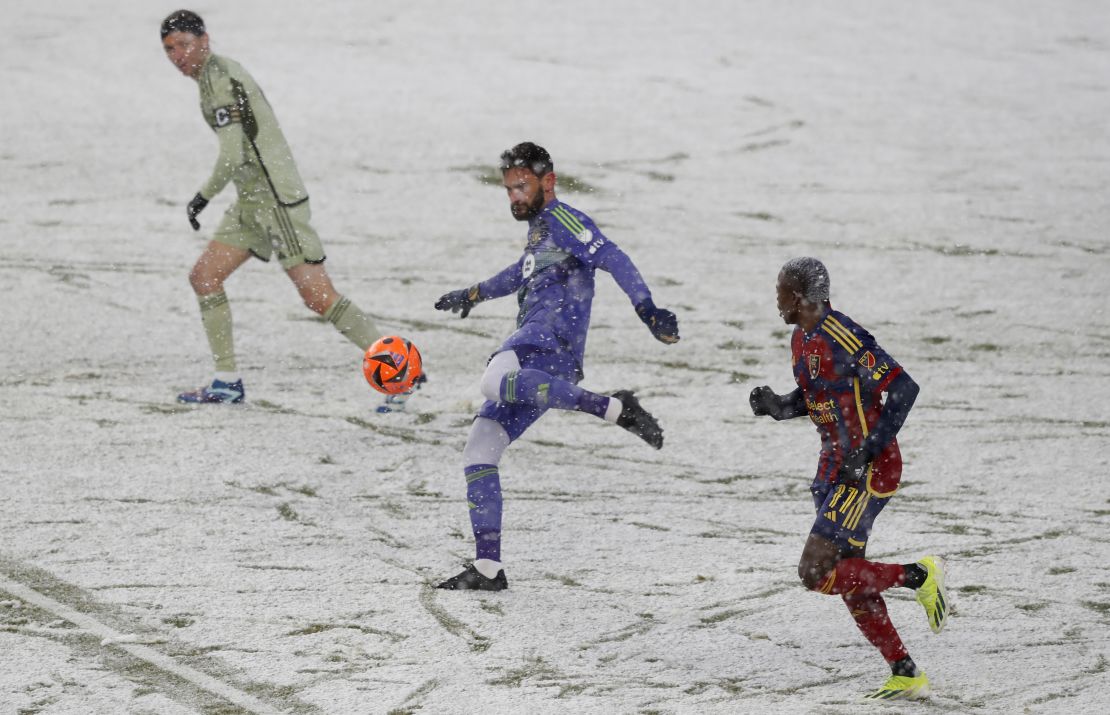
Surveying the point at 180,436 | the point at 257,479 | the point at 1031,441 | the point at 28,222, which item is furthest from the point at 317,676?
the point at 28,222

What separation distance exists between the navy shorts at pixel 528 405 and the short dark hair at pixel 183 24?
2948 mm

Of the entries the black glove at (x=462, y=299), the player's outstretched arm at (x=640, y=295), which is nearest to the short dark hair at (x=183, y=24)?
the black glove at (x=462, y=299)

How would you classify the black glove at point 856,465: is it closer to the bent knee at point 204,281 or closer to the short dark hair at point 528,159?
the short dark hair at point 528,159

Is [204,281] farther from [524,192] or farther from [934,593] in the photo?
[934,593]

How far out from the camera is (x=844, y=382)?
15.9 feet

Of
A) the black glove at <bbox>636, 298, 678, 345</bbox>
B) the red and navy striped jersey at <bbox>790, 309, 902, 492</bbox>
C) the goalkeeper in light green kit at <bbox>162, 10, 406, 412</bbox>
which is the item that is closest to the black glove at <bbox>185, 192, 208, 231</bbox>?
the goalkeeper in light green kit at <bbox>162, 10, 406, 412</bbox>

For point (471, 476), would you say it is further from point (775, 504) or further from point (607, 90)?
point (607, 90)

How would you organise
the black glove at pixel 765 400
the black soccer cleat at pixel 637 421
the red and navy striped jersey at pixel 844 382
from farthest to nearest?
the black soccer cleat at pixel 637 421
the black glove at pixel 765 400
the red and navy striped jersey at pixel 844 382

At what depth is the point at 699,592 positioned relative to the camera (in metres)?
5.83

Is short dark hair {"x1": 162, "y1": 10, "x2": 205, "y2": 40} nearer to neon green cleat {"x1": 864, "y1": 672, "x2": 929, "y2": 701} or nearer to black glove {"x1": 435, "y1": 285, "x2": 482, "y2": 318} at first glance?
black glove {"x1": 435, "y1": 285, "x2": 482, "y2": 318}

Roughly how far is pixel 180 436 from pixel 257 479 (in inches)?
30.7

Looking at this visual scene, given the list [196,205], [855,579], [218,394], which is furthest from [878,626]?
[196,205]

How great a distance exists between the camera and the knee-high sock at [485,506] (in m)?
5.77

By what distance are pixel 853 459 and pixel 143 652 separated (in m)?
2.33
